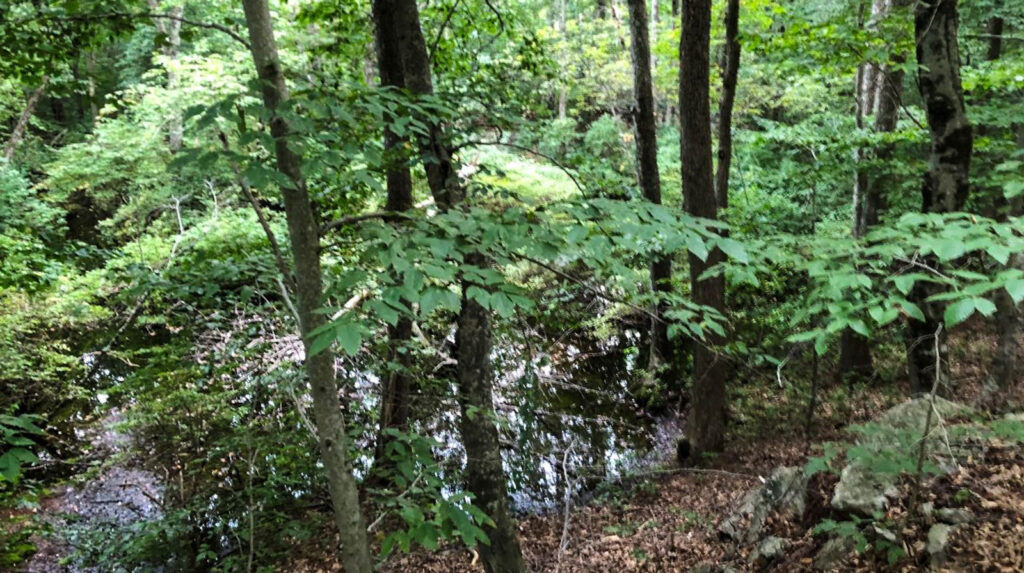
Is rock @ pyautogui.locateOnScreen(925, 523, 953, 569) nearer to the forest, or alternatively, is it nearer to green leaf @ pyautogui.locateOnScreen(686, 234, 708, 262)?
the forest

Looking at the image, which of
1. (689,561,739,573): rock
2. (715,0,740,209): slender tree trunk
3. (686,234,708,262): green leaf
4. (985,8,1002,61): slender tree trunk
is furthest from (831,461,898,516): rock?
(985,8,1002,61): slender tree trunk

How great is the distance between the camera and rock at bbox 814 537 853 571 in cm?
356

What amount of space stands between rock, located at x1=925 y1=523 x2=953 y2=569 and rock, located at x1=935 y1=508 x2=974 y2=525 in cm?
5

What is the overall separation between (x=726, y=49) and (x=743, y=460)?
214 inches

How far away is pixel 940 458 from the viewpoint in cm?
377

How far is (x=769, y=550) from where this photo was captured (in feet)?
13.7

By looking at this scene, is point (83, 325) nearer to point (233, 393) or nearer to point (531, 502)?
point (233, 393)

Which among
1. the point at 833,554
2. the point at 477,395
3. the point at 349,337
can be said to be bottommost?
the point at 833,554

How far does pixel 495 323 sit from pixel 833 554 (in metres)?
5.27

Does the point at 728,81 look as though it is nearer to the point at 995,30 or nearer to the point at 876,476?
the point at 876,476

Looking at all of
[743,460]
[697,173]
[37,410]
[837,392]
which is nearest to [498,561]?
[743,460]

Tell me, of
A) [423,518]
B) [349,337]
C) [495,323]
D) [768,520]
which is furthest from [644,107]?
[349,337]

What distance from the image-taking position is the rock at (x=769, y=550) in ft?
13.5

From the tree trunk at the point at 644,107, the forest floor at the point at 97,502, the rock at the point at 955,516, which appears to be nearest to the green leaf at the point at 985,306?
the rock at the point at 955,516
